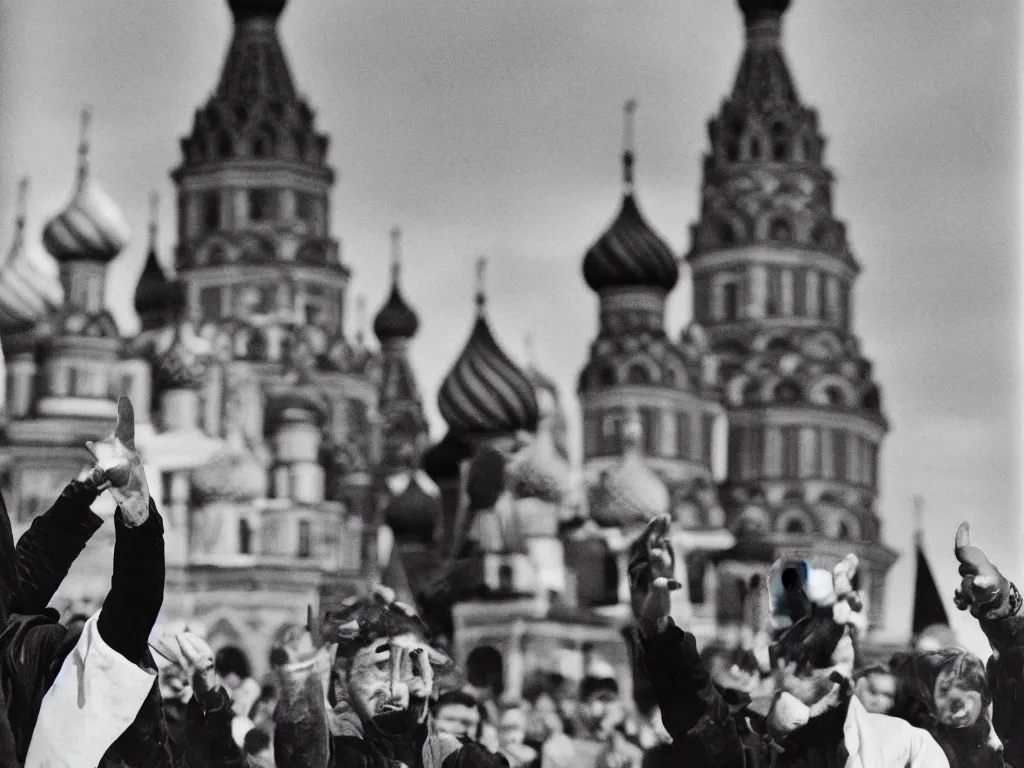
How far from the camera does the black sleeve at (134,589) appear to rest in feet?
15.2

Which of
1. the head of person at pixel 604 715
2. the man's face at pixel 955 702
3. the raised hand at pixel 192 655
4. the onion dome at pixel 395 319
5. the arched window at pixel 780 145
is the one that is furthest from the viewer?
the onion dome at pixel 395 319

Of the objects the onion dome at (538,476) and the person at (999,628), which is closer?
the person at (999,628)

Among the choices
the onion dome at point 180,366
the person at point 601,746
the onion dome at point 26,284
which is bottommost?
the person at point 601,746

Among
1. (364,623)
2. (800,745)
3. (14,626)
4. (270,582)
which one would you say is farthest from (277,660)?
(270,582)

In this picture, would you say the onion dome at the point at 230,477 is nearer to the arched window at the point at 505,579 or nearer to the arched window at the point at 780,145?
the arched window at the point at 505,579

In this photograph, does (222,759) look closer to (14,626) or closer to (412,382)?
(14,626)

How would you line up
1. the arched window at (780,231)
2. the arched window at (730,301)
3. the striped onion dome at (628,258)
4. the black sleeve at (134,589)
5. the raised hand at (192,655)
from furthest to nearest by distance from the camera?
the arched window at (730,301)
the arched window at (780,231)
the striped onion dome at (628,258)
the raised hand at (192,655)
the black sleeve at (134,589)

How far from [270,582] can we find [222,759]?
36146mm

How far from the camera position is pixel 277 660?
5270mm

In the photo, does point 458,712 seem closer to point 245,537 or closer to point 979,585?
point 979,585

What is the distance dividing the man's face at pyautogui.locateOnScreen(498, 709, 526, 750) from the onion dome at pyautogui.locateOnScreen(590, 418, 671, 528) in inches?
1052

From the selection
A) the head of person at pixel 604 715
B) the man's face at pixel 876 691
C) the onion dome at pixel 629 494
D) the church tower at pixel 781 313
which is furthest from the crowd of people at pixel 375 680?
the church tower at pixel 781 313

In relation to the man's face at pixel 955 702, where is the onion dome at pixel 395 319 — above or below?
above

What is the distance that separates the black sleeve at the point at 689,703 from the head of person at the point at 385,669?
407 mm
